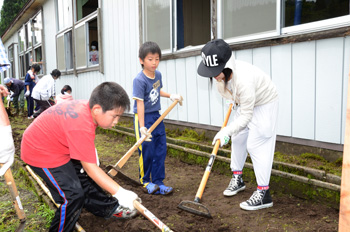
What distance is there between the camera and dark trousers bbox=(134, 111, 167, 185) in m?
3.67

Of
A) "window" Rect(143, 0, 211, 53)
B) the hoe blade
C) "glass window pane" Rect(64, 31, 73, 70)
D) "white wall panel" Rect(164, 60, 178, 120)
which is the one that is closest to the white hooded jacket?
the hoe blade

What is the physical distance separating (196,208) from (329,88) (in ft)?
6.55

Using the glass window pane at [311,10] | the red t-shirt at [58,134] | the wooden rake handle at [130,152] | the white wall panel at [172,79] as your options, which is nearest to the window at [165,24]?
the white wall panel at [172,79]

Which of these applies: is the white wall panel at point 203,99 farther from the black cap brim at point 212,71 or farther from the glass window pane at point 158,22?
the black cap brim at point 212,71

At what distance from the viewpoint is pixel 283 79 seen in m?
3.78

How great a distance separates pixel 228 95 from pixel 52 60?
39.7 feet

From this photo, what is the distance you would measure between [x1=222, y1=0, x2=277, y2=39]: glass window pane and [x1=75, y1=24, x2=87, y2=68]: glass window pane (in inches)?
244

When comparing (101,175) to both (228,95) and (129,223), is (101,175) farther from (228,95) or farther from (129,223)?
(228,95)

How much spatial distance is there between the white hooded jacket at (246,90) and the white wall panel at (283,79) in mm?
760

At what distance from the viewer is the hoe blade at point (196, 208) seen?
291cm

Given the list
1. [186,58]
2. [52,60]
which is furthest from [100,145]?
[52,60]

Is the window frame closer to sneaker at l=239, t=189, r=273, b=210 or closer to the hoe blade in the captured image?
the hoe blade

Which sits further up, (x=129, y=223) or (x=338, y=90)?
(x=338, y=90)

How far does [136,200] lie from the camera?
2199 millimetres
